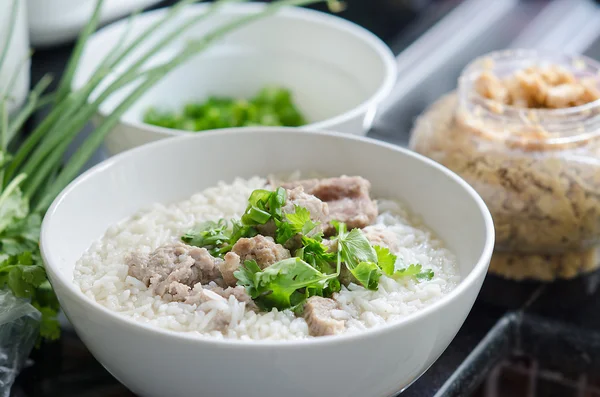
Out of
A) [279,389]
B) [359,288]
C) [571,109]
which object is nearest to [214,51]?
[571,109]

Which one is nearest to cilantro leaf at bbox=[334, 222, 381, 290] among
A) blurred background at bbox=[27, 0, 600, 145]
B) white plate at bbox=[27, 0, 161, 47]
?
blurred background at bbox=[27, 0, 600, 145]

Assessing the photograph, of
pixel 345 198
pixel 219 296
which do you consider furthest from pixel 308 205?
pixel 219 296

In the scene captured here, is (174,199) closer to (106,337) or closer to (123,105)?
(123,105)

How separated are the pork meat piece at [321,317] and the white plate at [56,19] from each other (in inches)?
55.5

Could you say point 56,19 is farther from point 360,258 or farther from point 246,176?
point 360,258

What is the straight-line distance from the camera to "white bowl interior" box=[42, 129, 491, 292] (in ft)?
4.08

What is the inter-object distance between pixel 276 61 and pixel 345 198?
891 millimetres

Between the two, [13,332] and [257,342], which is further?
[13,332]

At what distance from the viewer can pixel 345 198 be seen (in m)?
1.32

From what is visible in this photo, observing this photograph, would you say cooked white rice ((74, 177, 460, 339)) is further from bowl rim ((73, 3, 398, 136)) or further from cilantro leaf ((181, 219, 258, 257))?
bowl rim ((73, 3, 398, 136))

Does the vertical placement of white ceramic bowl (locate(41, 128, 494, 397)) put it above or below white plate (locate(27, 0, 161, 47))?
above

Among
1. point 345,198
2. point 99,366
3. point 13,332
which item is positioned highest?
point 345,198

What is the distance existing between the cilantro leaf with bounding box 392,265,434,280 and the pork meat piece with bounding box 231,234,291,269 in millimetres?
167

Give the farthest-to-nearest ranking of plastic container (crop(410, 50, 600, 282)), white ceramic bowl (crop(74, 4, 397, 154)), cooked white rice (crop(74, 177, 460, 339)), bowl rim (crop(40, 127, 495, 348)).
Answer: white ceramic bowl (crop(74, 4, 397, 154)) < plastic container (crop(410, 50, 600, 282)) < cooked white rice (crop(74, 177, 460, 339)) < bowl rim (crop(40, 127, 495, 348))
